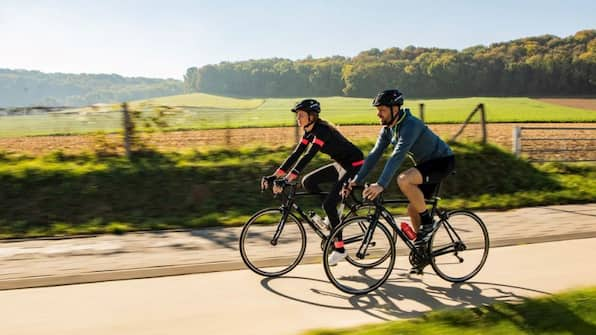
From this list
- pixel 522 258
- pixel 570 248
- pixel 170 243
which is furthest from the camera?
pixel 170 243

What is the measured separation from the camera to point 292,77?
69812 millimetres

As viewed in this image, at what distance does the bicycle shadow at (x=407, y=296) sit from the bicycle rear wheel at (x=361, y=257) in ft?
0.36

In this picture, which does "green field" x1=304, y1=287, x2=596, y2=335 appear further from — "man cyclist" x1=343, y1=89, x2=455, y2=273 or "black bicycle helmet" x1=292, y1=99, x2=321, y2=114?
"black bicycle helmet" x1=292, y1=99, x2=321, y2=114

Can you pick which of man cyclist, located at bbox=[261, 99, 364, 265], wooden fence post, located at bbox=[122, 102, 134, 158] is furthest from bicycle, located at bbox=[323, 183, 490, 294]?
wooden fence post, located at bbox=[122, 102, 134, 158]

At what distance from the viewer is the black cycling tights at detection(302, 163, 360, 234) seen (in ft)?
19.4

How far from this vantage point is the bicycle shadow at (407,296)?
4.96 meters

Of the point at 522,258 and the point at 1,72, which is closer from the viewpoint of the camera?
the point at 522,258

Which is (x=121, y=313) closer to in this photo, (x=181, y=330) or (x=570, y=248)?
(x=181, y=330)

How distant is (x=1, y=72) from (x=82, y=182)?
654 feet

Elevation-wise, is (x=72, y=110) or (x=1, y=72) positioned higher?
(x=1, y=72)

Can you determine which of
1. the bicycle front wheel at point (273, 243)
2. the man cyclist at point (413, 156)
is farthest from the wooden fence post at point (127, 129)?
the man cyclist at point (413, 156)

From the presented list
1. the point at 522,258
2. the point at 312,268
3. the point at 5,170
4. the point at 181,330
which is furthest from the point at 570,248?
the point at 5,170

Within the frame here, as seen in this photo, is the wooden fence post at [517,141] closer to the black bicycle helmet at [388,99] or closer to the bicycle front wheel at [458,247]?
the bicycle front wheel at [458,247]

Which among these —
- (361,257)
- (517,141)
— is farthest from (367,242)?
(517,141)
